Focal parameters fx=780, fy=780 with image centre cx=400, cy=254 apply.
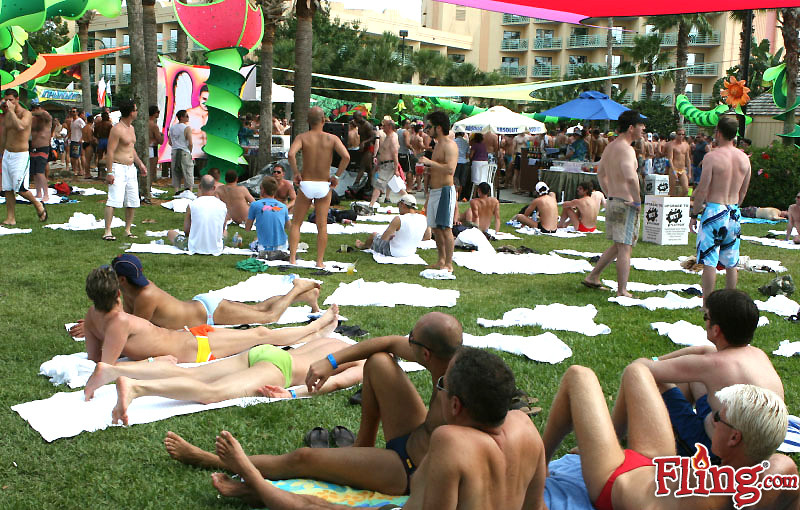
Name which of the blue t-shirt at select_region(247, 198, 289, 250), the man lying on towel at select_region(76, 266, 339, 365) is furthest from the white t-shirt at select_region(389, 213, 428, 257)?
the man lying on towel at select_region(76, 266, 339, 365)

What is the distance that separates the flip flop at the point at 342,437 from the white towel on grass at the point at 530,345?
5.97ft

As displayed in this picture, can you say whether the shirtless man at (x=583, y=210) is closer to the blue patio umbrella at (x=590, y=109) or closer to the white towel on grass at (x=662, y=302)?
the white towel on grass at (x=662, y=302)

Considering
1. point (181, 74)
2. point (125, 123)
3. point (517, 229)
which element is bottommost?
point (517, 229)

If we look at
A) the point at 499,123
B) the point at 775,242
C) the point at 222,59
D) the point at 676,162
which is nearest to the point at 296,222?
the point at 775,242

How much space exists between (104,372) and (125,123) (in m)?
6.50

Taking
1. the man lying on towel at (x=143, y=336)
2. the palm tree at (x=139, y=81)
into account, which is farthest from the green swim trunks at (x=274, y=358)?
the palm tree at (x=139, y=81)

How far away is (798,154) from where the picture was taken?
643 inches

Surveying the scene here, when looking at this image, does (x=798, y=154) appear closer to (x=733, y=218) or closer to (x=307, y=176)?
(x=733, y=218)

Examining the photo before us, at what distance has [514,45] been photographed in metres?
68.1

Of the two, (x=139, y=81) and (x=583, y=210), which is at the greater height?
(x=139, y=81)

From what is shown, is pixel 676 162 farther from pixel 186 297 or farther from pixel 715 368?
pixel 715 368

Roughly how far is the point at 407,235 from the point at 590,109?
38.7 ft

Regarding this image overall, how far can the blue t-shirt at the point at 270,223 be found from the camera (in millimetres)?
9383

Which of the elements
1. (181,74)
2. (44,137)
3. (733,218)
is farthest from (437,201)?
(181,74)
